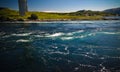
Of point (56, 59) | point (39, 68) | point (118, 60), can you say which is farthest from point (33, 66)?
point (118, 60)

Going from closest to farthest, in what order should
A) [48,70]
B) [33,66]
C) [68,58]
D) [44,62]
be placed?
[48,70] → [33,66] → [44,62] → [68,58]

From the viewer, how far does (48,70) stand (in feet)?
42.8

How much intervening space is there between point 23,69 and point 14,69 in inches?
29.3

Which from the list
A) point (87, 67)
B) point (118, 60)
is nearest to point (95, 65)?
point (87, 67)

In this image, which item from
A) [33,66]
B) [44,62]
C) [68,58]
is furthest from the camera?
[68,58]

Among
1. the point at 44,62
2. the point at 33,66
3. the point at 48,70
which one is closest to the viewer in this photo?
the point at 48,70

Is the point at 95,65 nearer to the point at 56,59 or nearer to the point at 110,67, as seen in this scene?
the point at 110,67

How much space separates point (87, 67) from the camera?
13.7m

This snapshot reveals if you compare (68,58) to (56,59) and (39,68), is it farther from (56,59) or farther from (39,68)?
(39,68)

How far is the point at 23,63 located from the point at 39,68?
218cm

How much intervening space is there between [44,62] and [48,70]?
2425mm

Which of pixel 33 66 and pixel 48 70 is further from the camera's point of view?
pixel 33 66

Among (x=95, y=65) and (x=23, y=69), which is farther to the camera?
(x=95, y=65)

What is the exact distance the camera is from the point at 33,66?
1420cm
